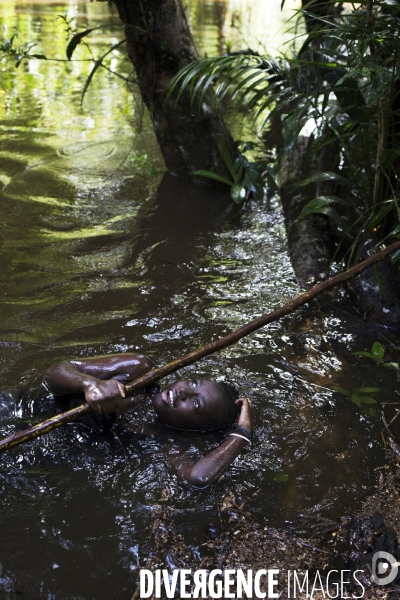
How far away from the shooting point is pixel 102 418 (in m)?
3.24

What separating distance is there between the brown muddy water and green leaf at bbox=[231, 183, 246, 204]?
4.0 inches

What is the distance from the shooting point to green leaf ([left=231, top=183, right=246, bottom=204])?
19.9 feet

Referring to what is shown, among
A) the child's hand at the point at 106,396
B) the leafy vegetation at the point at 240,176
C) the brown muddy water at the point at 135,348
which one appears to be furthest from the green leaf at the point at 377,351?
the leafy vegetation at the point at 240,176

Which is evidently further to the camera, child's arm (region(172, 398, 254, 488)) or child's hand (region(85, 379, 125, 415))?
child's arm (region(172, 398, 254, 488))

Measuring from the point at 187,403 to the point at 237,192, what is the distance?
338 cm

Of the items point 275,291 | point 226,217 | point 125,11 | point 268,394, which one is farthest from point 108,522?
point 125,11

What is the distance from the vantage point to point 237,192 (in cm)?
611

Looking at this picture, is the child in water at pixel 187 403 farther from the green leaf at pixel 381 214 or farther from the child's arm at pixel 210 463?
the green leaf at pixel 381 214

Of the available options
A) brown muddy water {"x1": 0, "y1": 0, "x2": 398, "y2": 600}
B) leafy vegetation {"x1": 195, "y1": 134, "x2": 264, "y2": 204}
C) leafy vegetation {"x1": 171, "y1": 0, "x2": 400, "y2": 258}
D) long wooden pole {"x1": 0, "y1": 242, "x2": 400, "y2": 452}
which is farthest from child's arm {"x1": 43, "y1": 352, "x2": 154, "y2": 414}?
leafy vegetation {"x1": 195, "y1": 134, "x2": 264, "y2": 204}

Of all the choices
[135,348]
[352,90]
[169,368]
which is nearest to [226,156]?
[352,90]

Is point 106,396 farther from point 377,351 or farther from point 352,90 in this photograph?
point 352,90

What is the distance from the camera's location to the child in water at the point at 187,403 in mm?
3004

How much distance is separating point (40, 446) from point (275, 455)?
1.20 metres

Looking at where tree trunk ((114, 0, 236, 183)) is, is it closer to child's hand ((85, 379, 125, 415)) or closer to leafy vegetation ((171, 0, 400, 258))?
leafy vegetation ((171, 0, 400, 258))
